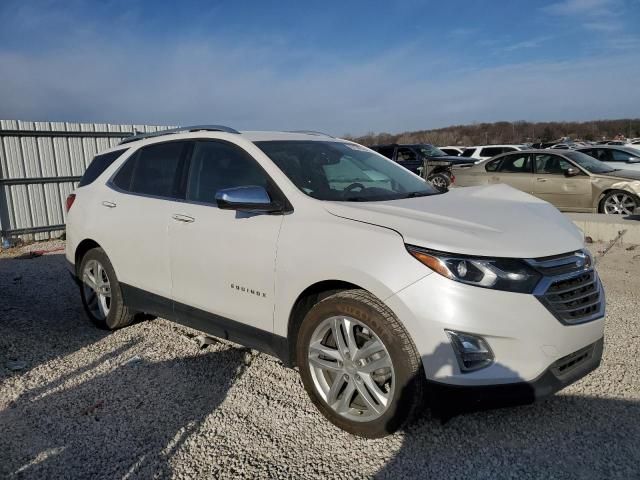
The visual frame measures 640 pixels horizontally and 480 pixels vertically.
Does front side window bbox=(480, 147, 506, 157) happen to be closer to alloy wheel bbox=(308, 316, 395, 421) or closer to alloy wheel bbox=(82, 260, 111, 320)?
alloy wheel bbox=(82, 260, 111, 320)

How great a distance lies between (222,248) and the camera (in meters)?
3.64

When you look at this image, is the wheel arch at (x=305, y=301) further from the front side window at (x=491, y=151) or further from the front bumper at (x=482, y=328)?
the front side window at (x=491, y=151)

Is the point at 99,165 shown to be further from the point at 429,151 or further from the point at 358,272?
the point at 429,151

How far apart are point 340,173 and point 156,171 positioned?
1.60 metres

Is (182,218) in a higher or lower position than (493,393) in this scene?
higher

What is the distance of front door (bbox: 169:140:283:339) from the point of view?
3428 millimetres

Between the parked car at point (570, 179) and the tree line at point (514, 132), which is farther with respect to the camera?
the tree line at point (514, 132)

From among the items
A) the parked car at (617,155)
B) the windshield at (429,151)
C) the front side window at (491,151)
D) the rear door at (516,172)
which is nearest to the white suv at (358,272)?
the rear door at (516,172)

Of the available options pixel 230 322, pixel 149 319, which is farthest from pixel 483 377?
pixel 149 319

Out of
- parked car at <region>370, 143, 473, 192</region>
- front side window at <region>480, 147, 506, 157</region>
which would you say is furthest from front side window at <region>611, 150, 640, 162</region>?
front side window at <region>480, 147, 506, 157</region>

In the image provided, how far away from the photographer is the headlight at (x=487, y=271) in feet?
8.79

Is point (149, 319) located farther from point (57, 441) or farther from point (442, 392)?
point (442, 392)

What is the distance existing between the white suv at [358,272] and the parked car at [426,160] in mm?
11135

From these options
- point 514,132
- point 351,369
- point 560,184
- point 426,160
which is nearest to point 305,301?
point 351,369
